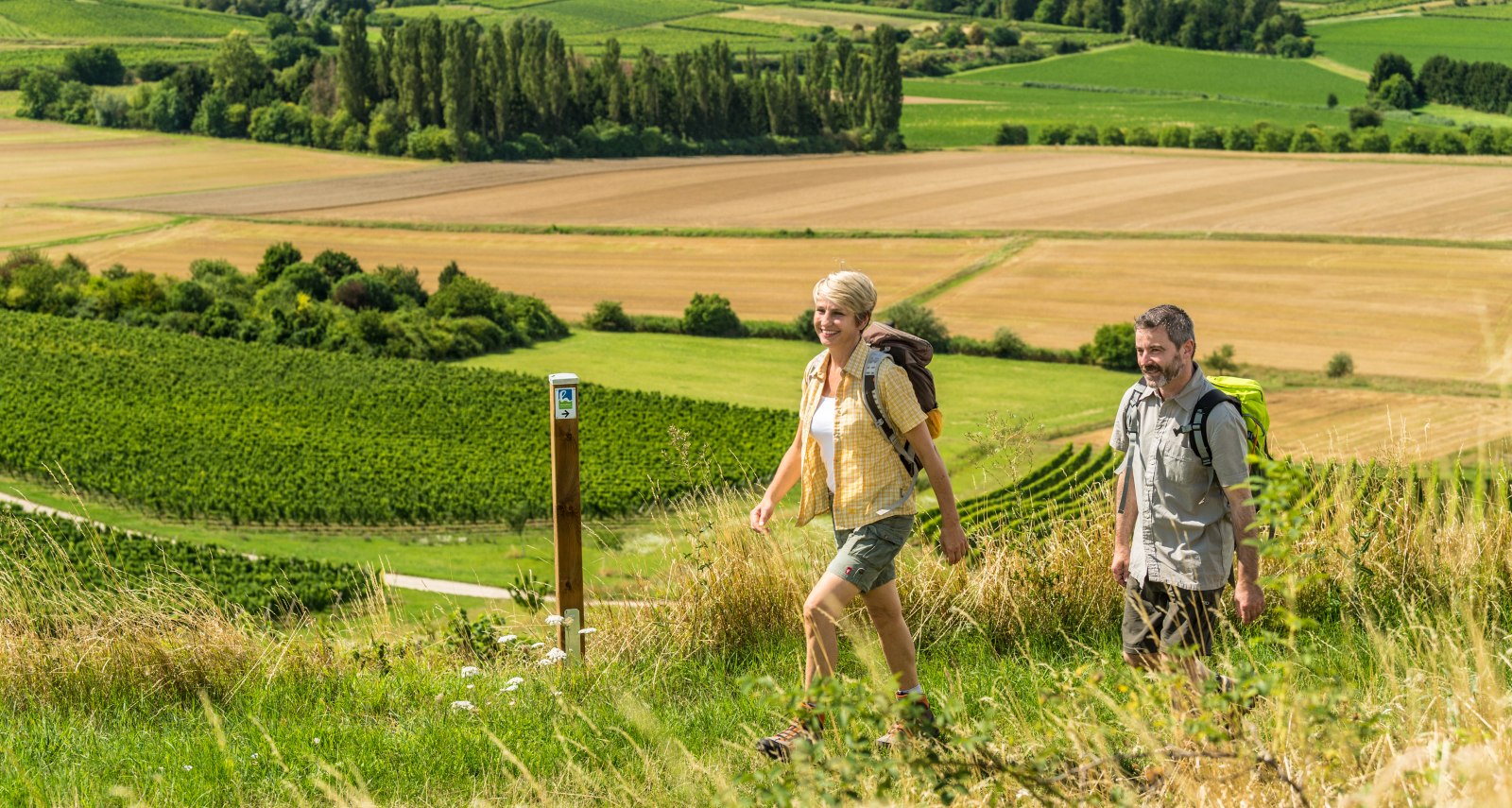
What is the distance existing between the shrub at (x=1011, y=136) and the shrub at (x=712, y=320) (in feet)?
162

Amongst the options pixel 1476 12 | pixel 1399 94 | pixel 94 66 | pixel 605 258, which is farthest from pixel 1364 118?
pixel 94 66

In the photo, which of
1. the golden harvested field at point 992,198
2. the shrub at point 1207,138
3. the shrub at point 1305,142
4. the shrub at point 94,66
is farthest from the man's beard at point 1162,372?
the shrub at point 94,66

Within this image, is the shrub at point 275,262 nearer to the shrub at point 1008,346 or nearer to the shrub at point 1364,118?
the shrub at point 1008,346

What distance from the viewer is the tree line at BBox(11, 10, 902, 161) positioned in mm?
83125

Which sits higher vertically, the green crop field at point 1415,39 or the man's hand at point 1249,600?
the green crop field at point 1415,39

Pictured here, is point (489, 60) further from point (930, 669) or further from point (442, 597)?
point (930, 669)

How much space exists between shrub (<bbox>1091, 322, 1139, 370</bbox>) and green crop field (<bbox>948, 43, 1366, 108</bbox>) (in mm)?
66294

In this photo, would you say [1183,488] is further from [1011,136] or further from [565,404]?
[1011,136]

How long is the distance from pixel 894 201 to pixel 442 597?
5406 cm

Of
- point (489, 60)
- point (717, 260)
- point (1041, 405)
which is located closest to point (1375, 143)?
point (717, 260)

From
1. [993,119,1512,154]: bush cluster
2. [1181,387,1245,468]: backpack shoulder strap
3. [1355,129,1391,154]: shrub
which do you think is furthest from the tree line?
[1181,387,1245,468]: backpack shoulder strap

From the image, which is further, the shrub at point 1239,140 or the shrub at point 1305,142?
the shrub at point 1239,140

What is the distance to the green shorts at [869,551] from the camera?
229 inches

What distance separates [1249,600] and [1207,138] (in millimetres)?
88262
